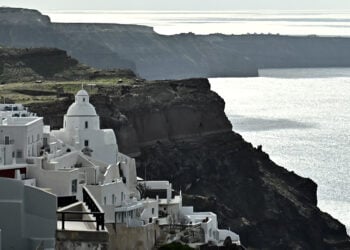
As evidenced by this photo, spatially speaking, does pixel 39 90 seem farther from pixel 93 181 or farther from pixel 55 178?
pixel 55 178

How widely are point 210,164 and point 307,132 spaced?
5741 centimetres

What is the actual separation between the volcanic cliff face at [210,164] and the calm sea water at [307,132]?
381 centimetres

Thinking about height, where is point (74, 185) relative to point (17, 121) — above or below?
below

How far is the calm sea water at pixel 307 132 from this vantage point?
251 ft

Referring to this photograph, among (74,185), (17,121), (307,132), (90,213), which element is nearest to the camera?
(90,213)

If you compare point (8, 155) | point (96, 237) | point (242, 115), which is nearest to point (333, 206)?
point (8, 155)

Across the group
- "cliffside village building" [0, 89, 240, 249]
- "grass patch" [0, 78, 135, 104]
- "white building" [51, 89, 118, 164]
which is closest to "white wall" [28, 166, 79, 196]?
"cliffside village building" [0, 89, 240, 249]

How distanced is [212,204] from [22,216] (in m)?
40.6

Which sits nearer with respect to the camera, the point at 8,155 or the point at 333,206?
the point at 8,155

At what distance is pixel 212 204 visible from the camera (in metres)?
50.9

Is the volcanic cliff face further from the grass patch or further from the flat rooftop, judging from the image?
the flat rooftop

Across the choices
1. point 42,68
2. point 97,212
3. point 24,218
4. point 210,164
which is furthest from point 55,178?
point 42,68

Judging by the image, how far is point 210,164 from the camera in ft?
209

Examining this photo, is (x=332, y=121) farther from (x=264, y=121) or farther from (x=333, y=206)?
(x=333, y=206)
